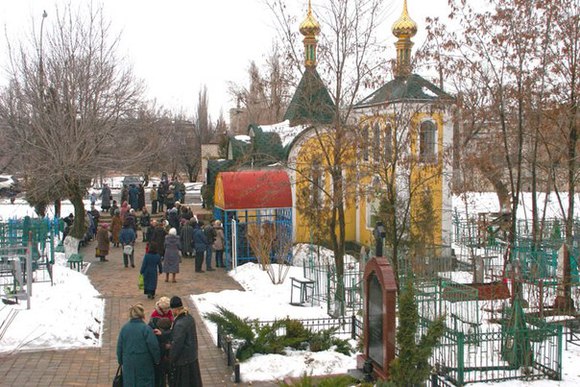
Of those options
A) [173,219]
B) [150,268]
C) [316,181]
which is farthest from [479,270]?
[173,219]

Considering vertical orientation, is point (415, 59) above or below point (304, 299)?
above

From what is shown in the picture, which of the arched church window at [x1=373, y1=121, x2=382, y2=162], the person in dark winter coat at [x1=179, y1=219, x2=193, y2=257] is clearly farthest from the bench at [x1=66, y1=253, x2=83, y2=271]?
the arched church window at [x1=373, y1=121, x2=382, y2=162]

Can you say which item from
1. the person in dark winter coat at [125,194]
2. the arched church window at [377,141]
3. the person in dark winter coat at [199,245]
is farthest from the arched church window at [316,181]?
the person in dark winter coat at [125,194]

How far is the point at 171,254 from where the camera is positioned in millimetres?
16312

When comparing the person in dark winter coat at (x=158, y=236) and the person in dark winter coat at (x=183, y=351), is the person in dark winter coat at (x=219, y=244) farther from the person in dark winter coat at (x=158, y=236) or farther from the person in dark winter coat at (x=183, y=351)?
the person in dark winter coat at (x=183, y=351)

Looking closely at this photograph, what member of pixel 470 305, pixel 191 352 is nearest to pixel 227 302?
pixel 470 305

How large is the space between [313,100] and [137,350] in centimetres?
933

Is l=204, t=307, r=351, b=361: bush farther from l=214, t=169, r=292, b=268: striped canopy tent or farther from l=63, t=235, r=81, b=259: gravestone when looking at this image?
l=63, t=235, r=81, b=259: gravestone

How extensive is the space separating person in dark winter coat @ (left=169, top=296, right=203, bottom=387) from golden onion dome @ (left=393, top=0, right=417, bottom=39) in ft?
59.9

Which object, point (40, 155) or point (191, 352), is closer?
point (191, 352)

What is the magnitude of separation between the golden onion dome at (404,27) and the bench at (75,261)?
13448 mm

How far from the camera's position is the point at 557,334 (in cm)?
969

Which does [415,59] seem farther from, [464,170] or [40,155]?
[40,155]

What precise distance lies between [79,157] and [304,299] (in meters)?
10.1
